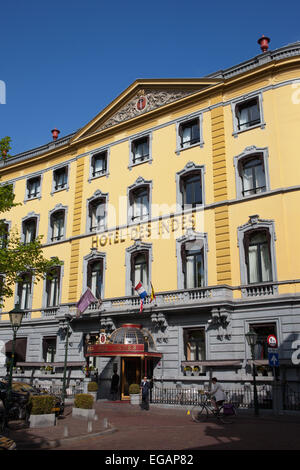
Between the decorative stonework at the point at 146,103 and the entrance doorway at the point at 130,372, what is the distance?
1795 centimetres

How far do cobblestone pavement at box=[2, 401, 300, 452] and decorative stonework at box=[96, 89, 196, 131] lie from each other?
70.8 feet

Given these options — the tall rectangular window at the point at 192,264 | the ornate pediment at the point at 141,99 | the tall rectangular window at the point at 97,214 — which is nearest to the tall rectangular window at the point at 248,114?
the ornate pediment at the point at 141,99

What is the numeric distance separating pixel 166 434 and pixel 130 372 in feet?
40.2

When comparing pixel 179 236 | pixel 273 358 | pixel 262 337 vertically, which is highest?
pixel 179 236

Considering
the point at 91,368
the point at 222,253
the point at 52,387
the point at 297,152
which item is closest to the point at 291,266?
the point at 222,253

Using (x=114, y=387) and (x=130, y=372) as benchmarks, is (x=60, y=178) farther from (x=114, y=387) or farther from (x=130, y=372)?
(x=114, y=387)

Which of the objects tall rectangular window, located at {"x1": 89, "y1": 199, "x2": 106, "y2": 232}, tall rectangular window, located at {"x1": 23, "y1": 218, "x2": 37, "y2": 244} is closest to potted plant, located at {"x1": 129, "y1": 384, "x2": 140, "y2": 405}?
tall rectangular window, located at {"x1": 89, "y1": 199, "x2": 106, "y2": 232}

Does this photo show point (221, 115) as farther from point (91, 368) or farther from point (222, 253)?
point (91, 368)

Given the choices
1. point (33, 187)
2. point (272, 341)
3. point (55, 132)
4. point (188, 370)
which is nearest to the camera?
point (272, 341)

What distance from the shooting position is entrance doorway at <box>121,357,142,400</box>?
26.1m

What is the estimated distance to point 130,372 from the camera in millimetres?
26359

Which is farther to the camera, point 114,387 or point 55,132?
point 55,132

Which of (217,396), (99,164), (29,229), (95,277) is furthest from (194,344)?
(29,229)

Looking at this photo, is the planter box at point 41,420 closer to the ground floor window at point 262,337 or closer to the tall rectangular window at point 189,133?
the ground floor window at point 262,337
